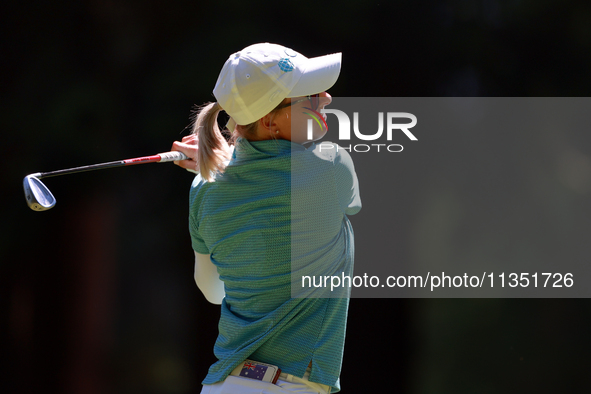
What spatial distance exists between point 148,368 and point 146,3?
4.64ft

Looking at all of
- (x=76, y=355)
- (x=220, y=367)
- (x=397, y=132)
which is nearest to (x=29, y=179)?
(x=220, y=367)

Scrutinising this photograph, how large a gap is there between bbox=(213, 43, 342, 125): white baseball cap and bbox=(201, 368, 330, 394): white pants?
0.56 meters

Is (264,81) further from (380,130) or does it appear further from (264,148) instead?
(380,130)

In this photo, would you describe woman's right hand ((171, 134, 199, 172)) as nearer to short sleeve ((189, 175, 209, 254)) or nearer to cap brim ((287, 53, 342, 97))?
short sleeve ((189, 175, 209, 254))

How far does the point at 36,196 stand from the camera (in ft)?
4.71

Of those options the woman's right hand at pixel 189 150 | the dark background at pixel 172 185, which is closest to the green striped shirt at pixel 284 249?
the woman's right hand at pixel 189 150

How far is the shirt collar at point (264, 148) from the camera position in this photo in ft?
4.21

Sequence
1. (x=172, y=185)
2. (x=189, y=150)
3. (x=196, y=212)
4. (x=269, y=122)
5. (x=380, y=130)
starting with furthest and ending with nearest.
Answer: (x=172, y=185)
(x=380, y=130)
(x=189, y=150)
(x=196, y=212)
(x=269, y=122)

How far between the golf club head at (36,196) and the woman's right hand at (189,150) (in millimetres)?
346

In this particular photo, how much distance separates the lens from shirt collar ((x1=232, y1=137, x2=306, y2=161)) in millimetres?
1283

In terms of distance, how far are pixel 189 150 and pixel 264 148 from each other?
39 centimetres

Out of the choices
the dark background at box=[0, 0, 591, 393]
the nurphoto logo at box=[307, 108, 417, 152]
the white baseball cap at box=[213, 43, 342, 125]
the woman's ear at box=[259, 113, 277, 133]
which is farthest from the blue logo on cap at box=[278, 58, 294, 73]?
the dark background at box=[0, 0, 591, 393]

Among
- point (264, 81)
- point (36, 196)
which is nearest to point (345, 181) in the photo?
point (264, 81)

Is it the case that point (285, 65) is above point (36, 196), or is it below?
above
